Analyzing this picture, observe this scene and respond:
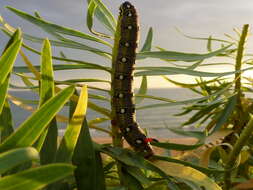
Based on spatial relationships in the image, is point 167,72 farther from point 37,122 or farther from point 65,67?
point 37,122

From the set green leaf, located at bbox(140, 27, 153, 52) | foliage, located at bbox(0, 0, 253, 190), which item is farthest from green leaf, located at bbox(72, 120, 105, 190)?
green leaf, located at bbox(140, 27, 153, 52)

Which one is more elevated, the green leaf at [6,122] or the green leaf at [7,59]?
the green leaf at [7,59]

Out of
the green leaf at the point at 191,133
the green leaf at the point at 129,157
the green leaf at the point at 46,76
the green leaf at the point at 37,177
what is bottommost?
the green leaf at the point at 129,157

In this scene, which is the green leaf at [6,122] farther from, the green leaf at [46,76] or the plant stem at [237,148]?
the plant stem at [237,148]

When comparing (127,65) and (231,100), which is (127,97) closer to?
(127,65)

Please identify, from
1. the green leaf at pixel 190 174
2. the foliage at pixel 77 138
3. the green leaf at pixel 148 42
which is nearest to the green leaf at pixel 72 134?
the foliage at pixel 77 138

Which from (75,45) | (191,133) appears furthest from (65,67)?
(191,133)

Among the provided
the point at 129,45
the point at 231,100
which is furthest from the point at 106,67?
the point at 231,100

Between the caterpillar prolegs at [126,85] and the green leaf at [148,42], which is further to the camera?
the green leaf at [148,42]
